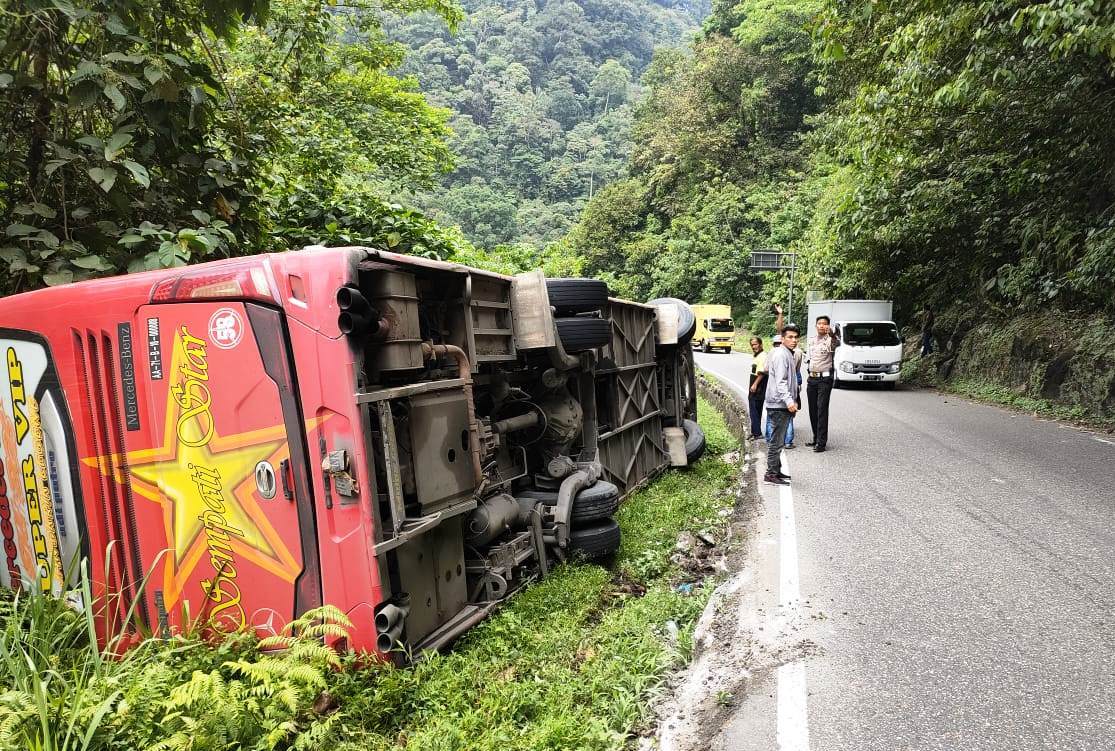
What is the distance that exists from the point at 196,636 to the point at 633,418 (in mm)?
5612

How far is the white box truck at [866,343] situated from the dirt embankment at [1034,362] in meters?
1.67

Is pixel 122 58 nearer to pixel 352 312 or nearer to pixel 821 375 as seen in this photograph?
pixel 352 312

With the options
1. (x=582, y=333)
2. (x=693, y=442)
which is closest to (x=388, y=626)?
(x=582, y=333)

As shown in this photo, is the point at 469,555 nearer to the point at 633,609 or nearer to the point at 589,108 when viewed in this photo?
the point at 633,609

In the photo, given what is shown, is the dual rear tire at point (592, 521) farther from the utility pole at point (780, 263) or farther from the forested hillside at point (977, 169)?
the utility pole at point (780, 263)

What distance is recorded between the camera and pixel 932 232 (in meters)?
→ 16.6

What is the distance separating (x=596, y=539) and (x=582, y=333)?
1.86 metres

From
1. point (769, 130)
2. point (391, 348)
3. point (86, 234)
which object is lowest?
point (391, 348)

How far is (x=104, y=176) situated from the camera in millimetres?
4355

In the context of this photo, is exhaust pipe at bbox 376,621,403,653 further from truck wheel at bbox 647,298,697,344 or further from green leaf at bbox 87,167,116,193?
truck wheel at bbox 647,298,697,344

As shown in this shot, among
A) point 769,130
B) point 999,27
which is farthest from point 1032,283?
point 769,130

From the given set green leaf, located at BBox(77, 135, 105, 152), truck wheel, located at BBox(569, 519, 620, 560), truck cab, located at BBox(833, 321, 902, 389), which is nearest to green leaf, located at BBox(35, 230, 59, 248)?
green leaf, located at BBox(77, 135, 105, 152)

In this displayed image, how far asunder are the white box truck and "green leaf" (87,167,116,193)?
14905 millimetres

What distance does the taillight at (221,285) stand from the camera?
11.6ft
